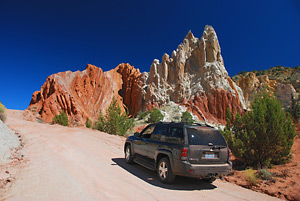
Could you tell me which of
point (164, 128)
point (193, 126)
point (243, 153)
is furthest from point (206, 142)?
point (243, 153)

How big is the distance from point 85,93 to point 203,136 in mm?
59622

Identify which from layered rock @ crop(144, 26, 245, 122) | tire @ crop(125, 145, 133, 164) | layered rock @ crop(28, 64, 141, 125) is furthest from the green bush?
layered rock @ crop(28, 64, 141, 125)

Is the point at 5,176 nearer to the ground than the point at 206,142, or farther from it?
nearer to the ground

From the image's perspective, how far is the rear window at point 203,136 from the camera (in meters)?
4.98

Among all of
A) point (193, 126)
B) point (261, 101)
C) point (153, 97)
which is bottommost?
point (193, 126)

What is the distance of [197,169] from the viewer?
463 cm

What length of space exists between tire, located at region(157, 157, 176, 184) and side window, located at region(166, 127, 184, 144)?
571 mm

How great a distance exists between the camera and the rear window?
196 inches

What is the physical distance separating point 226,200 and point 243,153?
4.89 meters

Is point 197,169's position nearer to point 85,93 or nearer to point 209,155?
point 209,155

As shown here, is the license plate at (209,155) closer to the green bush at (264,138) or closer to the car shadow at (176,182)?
the car shadow at (176,182)

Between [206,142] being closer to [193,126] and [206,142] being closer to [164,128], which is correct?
[193,126]

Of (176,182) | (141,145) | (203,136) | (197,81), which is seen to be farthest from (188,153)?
(197,81)

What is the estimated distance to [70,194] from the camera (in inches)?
148
